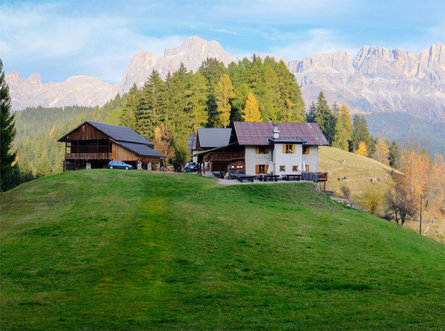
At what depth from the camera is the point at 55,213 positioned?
99.8 ft

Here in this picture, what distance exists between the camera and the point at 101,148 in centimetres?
7056

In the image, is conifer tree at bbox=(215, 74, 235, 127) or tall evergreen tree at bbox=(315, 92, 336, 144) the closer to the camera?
conifer tree at bbox=(215, 74, 235, 127)

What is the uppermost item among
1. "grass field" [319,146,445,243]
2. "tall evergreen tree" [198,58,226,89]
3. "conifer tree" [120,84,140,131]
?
"tall evergreen tree" [198,58,226,89]

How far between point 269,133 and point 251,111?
125 ft

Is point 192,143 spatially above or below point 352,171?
above

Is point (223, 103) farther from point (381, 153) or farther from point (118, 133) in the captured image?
point (381, 153)

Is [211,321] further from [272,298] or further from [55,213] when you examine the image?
[55,213]

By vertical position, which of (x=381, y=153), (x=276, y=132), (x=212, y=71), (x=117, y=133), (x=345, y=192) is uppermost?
(x=212, y=71)

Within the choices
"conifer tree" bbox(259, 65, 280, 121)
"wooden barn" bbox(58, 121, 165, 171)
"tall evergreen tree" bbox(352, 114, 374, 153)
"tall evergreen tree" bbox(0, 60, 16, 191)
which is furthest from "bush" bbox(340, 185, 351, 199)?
"tall evergreen tree" bbox(352, 114, 374, 153)

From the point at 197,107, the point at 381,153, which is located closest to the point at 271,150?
the point at 197,107

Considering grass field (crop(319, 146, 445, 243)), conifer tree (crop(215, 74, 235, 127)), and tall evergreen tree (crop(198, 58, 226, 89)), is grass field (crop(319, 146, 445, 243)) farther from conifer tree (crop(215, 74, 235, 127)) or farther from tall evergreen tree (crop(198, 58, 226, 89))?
tall evergreen tree (crop(198, 58, 226, 89))

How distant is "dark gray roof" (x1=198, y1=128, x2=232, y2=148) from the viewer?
3018 inches

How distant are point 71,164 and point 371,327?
70.7 metres

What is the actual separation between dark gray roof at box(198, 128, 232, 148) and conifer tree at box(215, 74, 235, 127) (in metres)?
20.5
